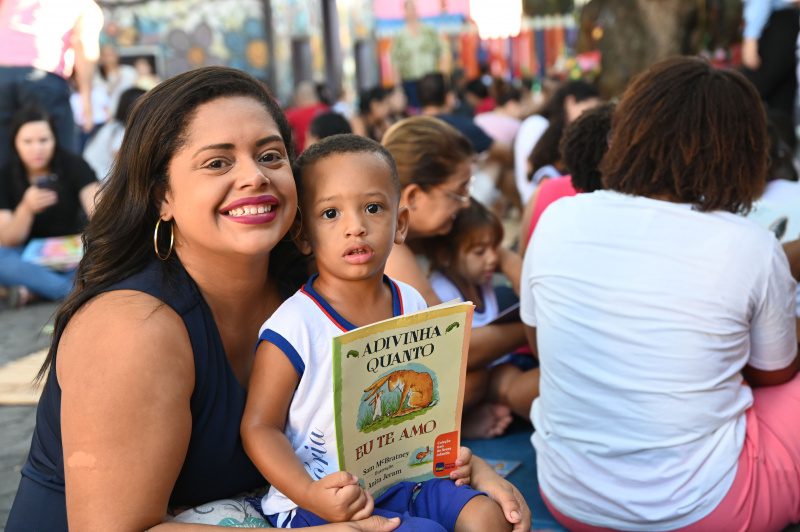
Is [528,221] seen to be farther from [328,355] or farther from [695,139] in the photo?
[328,355]

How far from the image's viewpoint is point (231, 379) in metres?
1.95

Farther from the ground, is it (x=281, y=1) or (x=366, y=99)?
(x=281, y=1)

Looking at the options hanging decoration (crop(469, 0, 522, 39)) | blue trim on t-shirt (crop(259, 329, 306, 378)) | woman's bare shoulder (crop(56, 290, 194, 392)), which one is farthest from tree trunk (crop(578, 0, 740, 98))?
hanging decoration (crop(469, 0, 522, 39))

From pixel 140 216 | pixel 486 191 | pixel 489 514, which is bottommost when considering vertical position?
pixel 486 191

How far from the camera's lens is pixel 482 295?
153 inches

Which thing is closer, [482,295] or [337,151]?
[337,151]

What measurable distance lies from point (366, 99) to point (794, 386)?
11063mm

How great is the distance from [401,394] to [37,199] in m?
5.73

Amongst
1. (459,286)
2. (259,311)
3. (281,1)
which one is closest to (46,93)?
(459,286)

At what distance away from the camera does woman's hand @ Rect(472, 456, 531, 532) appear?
1891mm

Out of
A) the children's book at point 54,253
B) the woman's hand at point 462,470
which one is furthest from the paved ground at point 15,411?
the woman's hand at point 462,470

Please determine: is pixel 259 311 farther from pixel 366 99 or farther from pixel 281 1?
pixel 281 1

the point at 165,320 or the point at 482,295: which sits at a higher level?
the point at 165,320

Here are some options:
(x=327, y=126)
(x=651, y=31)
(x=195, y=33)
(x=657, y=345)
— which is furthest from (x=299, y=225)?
(x=195, y=33)
